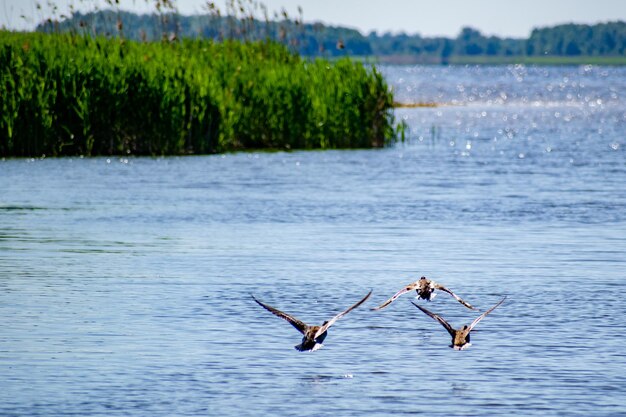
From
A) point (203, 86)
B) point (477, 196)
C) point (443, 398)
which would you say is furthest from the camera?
point (203, 86)

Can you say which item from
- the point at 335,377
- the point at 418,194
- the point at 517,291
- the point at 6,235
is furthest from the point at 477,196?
the point at 335,377

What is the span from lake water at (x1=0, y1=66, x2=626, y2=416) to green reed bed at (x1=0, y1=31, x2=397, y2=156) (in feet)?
5.83

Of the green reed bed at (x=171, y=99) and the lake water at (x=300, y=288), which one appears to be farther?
the green reed bed at (x=171, y=99)

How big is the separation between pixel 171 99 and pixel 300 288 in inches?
694

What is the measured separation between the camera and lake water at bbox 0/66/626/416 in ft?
33.1

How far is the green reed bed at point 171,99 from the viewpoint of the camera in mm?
31047

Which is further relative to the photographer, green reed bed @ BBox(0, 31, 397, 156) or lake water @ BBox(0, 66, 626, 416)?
green reed bed @ BBox(0, 31, 397, 156)

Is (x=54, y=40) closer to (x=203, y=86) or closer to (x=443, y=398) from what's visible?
(x=203, y=86)

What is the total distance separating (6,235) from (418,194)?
8223 mm

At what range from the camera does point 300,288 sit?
14461 mm

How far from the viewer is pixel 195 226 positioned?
2009cm

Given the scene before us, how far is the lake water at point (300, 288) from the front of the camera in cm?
1008

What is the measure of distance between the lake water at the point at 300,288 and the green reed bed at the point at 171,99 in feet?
5.83

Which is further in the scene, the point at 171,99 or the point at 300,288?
the point at 171,99
